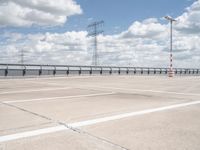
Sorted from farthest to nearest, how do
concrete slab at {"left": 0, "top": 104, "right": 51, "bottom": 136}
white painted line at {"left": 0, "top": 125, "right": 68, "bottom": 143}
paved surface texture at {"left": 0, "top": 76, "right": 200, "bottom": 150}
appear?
concrete slab at {"left": 0, "top": 104, "right": 51, "bottom": 136}
white painted line at {"left": 0, "top": 125, "right": 68, "bottom": 143}
paved surface texture at {"left": 0, "top": 76, "right": 200, "bottom": 150}

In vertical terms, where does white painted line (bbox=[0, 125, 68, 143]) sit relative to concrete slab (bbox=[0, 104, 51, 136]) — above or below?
below

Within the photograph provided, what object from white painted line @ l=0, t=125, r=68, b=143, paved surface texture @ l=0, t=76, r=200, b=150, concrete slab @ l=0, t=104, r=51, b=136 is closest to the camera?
paved surface texture @ l=0, t=76, r=200, b=150

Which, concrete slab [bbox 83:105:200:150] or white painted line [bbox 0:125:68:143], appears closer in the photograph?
concrete slab [bbox 83:105:200:150]

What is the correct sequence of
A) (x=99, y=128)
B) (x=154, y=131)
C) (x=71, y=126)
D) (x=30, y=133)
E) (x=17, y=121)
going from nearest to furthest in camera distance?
(x=30, y=133), (x=154, y=131), (x=99, y=128), (x=71, y=126), (x=17, y=121)

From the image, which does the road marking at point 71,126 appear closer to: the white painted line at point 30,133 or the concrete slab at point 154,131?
the white painted line at point 30,133

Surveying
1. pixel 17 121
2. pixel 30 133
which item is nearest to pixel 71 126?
pixel 30 133

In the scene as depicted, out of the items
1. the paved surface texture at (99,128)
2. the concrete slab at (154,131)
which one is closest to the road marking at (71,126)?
the paved surface texture at (99,128)

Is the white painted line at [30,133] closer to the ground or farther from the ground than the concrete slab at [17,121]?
closer to the ground

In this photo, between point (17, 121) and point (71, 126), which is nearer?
point (71, 126)

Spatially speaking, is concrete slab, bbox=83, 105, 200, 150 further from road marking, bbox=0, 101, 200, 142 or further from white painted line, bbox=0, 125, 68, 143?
white painted line, bbox=0, 125, 68, 143

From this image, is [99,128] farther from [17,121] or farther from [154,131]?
[17,121]

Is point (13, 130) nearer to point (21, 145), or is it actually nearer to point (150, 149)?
point (21, 145)

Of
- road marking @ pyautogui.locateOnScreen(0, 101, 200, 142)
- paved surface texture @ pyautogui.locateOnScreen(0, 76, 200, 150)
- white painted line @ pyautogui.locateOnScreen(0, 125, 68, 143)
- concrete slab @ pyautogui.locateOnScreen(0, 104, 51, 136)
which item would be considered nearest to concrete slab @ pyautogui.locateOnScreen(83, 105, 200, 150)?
paved surface texture @ pyautogui.locateOnScreen(0, 76, 200, 150)

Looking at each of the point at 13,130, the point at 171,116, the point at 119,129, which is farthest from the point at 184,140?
the point at 13,130
